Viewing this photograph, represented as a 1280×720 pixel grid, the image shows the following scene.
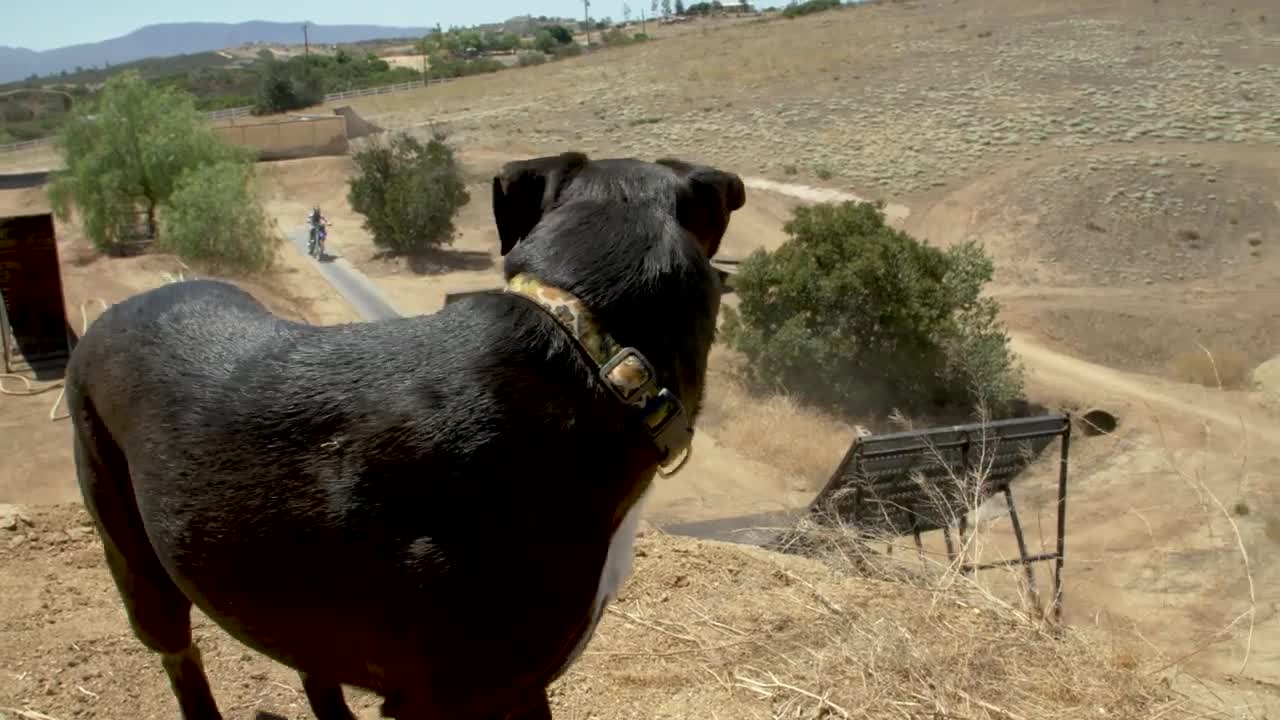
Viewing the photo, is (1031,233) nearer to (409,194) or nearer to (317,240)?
(409,194)

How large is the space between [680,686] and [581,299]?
2742 millimetres

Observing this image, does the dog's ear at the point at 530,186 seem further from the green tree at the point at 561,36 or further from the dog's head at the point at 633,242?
the green tree at the point at 561,36

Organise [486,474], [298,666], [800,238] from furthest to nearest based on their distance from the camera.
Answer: [800,238] → [298,666] → [486,474]

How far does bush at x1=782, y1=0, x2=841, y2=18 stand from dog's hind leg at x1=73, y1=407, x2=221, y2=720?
260 feet

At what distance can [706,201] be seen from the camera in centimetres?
254

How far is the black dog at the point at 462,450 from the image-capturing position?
219cm

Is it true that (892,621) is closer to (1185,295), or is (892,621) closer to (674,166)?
(674,166)

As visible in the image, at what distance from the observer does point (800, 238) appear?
2111 centimetres

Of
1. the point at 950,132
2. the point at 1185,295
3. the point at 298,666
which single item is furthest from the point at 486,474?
the point at 950,132

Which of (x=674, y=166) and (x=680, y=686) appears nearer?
(x=674, y=166)

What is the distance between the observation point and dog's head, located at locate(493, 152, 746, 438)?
2.27 meters

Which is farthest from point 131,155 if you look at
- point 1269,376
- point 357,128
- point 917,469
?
point 1269,376

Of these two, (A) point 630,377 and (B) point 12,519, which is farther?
(B) point 12,519

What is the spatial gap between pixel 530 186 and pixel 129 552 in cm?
164
